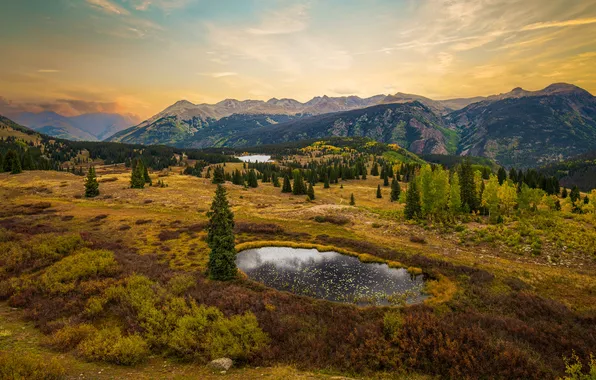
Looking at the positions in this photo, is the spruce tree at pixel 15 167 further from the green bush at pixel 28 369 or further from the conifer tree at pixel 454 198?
the conifer tree at pixel 454 198

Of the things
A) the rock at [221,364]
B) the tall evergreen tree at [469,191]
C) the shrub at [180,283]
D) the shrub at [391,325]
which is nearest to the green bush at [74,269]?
the shrub at [180,283]

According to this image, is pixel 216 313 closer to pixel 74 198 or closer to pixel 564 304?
pixel 564 304

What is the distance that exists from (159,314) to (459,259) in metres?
41.1

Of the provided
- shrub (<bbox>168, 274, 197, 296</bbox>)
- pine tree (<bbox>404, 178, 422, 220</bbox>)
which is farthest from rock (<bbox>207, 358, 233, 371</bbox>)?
pine tree (<bbox>404, 178, 422, 220</bbox>)

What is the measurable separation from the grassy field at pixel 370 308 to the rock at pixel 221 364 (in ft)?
2.24

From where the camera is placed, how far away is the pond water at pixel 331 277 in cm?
3342

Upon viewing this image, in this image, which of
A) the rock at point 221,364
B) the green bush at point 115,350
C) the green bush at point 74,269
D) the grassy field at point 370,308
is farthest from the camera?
the green bush at point 74,269

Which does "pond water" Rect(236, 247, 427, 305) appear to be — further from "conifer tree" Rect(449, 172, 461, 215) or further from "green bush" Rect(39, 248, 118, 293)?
"conifer tree" Rect(449, 172, 461, 215)

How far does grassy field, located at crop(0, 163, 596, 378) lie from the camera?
1827 centimetres

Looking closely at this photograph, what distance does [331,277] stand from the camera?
3919cm

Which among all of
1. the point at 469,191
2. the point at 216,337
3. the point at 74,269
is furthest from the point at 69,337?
the point at 469,191

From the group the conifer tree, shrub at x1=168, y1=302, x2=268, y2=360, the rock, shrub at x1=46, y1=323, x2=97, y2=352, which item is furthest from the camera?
the conifer tree

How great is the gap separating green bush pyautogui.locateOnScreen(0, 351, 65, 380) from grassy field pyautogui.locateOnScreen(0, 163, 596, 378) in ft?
5.33

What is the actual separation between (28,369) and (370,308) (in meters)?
25.0
